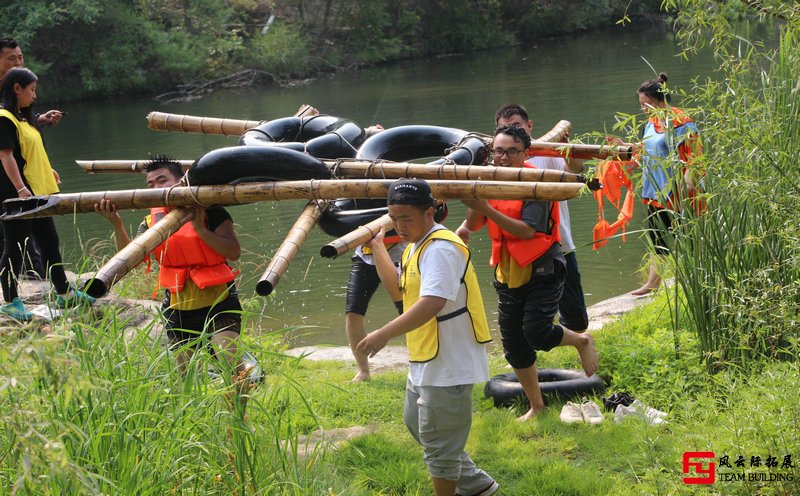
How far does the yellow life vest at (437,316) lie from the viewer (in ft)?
14.3

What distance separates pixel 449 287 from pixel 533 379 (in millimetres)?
1580

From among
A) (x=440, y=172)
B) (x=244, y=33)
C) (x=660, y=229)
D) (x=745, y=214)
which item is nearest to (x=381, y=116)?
(x=244, y=33)

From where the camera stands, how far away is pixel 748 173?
5039 mm

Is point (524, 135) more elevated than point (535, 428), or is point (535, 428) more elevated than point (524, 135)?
point (524, 135)

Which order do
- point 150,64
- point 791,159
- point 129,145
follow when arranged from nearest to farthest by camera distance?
point 791,159, point 129,145, point 150,64

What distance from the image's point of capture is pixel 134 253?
190 inches

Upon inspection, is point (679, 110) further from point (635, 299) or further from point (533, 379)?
point (635, 299)

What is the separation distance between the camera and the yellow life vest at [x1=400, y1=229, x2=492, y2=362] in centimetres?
436

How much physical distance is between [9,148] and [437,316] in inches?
159

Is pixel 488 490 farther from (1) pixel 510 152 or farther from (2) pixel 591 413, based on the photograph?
(1) pixel 510 152

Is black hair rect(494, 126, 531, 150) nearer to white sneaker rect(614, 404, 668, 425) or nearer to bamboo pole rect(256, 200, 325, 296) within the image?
bamboo pole rect(256, 200, 325, 296)

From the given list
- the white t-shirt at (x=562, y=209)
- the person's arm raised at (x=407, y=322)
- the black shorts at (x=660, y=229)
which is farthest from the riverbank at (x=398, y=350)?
the person's arm raised at (x=407, y=322)

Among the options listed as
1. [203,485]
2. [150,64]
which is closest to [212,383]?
[203,485]

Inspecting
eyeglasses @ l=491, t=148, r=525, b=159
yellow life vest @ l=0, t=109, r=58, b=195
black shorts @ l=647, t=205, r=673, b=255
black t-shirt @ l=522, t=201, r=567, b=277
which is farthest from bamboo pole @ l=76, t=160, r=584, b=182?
yellow life vest @ l=0, t=109, r=58, b=195
